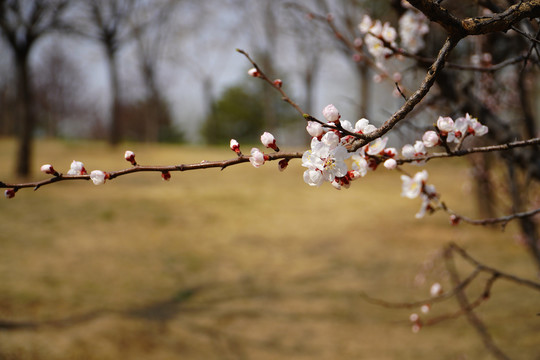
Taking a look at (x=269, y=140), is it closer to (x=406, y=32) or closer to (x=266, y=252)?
(x=406, y=32)

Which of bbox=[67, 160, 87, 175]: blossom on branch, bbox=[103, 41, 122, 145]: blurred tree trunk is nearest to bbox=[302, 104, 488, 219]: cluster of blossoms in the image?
bbox=[67, 160, 87, 175]: blossom on branch

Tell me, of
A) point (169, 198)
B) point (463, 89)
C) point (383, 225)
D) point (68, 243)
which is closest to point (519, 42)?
point (463, 89)

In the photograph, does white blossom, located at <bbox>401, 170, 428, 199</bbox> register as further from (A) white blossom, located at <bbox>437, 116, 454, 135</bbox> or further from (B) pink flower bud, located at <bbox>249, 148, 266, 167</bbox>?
(B) pink flower bud, located at <bbox>249, 148, 266, 167</bbox>

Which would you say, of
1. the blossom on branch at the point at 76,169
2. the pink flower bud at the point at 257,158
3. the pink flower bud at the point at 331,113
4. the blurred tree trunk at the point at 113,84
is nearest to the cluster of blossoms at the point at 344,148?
the pink flower bud at the point at 331,113

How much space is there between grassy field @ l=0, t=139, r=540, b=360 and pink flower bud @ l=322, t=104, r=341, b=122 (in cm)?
252

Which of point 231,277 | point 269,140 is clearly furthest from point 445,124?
point 231,277

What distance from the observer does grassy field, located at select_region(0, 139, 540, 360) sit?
2.96 m

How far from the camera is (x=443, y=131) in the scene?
1046mm

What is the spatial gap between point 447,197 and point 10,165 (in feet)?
33.0

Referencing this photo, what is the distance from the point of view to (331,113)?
34.0 inches

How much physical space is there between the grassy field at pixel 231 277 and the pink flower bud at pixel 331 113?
A: 2.52m

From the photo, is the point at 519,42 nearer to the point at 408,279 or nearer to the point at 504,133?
the point at 504,133

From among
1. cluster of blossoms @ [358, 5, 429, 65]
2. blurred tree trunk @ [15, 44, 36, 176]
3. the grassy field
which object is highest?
blurred tree trunk @ [15, 44, 36, 176]

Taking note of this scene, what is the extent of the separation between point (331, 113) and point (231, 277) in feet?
12.2
